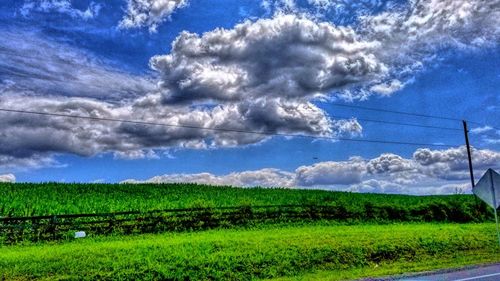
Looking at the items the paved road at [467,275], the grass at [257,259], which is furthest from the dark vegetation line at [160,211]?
the paved road at [467,275]

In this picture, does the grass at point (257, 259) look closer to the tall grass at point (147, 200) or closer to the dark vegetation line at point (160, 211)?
the dark vegetation line at point (160, 211)

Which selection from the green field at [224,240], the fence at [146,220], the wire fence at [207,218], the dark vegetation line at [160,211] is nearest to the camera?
the green field at [224,240]

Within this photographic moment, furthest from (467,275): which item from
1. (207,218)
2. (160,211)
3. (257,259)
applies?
(160,211)

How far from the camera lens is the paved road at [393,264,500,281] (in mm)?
17000

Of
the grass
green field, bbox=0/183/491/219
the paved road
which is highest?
green field, bbox=0/183/491/219

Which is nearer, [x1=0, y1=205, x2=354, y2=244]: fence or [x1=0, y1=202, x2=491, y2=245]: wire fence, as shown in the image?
[x1=0, y1=205, x2=354, y2=244]: fence

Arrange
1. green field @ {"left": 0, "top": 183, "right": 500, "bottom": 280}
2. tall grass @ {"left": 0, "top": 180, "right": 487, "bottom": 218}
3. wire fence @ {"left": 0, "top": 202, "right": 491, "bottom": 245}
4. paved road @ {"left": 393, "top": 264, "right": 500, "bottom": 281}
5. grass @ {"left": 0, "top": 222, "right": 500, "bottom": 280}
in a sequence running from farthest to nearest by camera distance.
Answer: tall grass @ {"left": 0, "top": 180, "right": 487, "bottom": 218} < wire fence @ {"left": 0, "top": 202, "right": 491, "bottom": 245} < green field @ {"left": 0, "top": 183, "right": 500, "bottom": 280} < grass @ {"left": 0, "top": 222, "right": 500, "bottom": 280} < paved road @ {"left": 393, "top": 264, "right": 500, "bottom": 281}

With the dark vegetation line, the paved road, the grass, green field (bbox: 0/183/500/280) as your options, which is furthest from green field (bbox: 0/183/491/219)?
the paved road

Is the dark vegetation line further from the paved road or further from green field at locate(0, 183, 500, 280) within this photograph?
the paved road

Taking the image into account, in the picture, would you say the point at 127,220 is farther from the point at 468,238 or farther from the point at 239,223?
the point at 468,238

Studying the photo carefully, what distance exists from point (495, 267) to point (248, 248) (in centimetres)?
1007

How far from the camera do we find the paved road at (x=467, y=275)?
1700 centimetres

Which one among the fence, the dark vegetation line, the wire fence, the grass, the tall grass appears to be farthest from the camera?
the tall grass

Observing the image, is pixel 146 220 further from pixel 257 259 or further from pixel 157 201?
pixel 257 259
